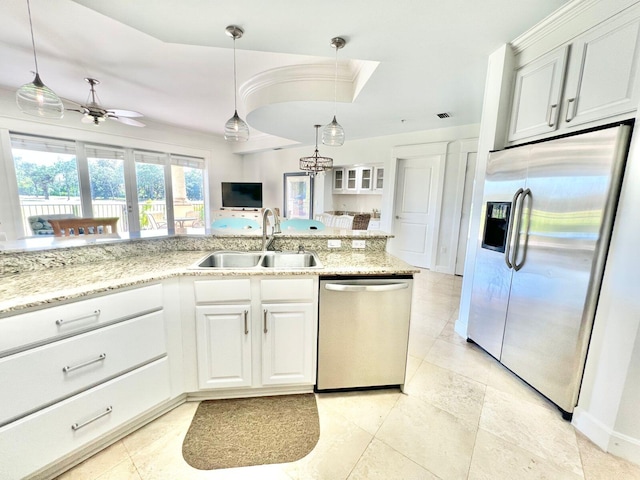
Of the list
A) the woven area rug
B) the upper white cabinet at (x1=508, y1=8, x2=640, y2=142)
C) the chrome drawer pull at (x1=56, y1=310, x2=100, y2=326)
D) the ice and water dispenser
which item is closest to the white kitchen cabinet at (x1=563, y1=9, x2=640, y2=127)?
the upper white cabinet at (x1=508, y1=8, x2=640, y2=142)

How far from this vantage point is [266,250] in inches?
77.5

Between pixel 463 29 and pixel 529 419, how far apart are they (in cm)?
254

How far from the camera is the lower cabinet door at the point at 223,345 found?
1.50 m

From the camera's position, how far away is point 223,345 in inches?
60.3

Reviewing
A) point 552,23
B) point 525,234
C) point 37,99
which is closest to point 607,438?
point 525,234

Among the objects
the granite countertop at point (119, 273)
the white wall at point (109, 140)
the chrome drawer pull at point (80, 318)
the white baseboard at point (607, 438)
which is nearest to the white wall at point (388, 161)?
the white wall at point (109, 140)

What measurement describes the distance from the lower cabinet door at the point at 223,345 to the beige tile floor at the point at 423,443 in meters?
0.26

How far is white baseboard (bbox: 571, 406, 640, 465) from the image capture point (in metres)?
1.27

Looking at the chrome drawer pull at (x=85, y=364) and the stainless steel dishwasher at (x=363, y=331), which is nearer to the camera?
the chrome drawer pull at (x=85, y=364)

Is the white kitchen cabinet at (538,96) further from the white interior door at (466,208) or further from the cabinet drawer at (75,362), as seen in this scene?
the cabinet drawer at (75,362)

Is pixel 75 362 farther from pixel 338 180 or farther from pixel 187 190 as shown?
pixel 187 190

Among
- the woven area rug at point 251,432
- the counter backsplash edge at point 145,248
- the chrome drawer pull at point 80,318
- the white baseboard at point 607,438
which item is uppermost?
the counter backsplash edge at point 145,248

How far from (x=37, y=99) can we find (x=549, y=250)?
3.66 meters

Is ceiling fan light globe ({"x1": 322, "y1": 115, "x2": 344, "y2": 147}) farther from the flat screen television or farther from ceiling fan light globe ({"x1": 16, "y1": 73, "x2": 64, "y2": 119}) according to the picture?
the flat screen television
